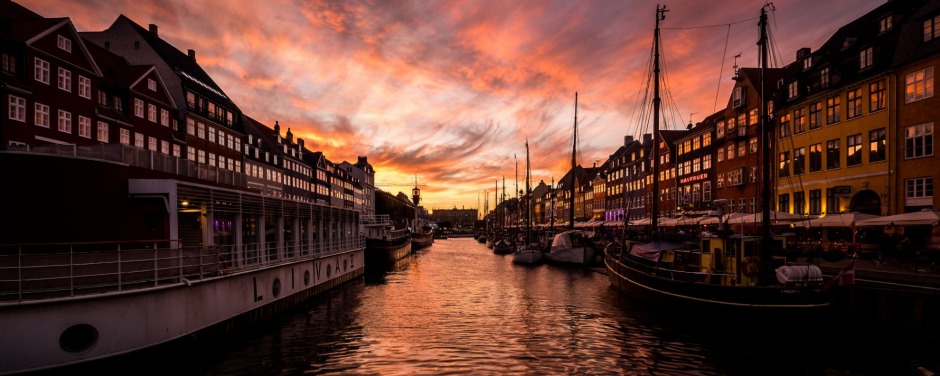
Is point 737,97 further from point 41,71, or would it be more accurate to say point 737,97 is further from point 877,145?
point 41,71

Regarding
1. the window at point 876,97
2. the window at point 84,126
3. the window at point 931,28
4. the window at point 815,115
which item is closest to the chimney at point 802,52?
the window at point 815,115

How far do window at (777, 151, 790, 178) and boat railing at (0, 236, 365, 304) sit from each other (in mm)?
49590

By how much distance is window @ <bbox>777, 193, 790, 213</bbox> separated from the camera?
48719 mm

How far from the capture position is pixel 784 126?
49.9 m

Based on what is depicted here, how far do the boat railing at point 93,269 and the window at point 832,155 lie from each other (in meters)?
46.1

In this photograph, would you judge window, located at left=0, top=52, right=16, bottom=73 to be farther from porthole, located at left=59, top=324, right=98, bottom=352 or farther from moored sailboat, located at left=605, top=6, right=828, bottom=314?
moored sailboat, located at left=605, top=6, right=828, bottom=314

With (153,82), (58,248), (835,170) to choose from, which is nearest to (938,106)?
(835,170)

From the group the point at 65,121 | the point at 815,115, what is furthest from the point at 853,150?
the point at 65,121

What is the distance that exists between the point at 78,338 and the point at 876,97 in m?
48.5

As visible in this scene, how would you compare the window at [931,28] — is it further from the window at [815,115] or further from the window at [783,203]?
the window at [783,203]

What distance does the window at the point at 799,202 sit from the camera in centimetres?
4556

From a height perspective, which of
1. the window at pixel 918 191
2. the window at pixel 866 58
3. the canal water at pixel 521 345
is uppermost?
the window at pixel 866 58

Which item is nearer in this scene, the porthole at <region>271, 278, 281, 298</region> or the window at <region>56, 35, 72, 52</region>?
the porthole at <region>271, 278, 281, 298</region>

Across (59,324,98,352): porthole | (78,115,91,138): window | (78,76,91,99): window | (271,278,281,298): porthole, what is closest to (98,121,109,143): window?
(78,115,91,138): window
